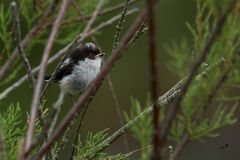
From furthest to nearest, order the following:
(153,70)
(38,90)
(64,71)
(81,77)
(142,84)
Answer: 1. (142,84)
2. (64,71)
3. (81,77)
4. (38,90)
5. (153,70)

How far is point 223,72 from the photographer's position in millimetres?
Answer: 991

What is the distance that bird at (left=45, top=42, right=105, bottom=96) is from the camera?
3.74 meters

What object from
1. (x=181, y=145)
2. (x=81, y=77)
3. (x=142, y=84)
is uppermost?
(x=142, y=84)

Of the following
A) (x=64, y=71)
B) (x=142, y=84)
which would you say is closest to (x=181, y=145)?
(x=64, y=71)

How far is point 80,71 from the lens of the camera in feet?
12.5

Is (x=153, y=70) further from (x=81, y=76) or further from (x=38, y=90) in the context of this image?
(x=81, y=76)

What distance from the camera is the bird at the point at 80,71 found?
3742 mm

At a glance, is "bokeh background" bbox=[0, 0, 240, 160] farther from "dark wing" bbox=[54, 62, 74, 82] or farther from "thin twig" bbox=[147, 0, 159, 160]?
"thin twig" bbox=[147, 0, 159, 160]

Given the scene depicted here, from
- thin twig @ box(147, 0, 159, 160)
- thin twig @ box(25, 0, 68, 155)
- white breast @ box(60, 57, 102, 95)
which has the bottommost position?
thin twig @ box(147, 0, 159, 160)

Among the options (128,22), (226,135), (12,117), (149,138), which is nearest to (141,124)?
(149,138)

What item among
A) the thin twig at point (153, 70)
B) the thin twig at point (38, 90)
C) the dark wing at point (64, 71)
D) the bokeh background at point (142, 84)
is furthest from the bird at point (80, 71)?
the bokeh background at point (142, 84)

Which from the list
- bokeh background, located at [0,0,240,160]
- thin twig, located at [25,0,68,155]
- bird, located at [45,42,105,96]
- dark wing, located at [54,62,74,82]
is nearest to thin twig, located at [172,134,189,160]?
thin twig, located at [25,0,68,155]

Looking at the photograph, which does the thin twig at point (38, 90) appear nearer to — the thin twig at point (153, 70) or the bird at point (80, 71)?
the thin twig at point (153, 70)

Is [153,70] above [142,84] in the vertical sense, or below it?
below
